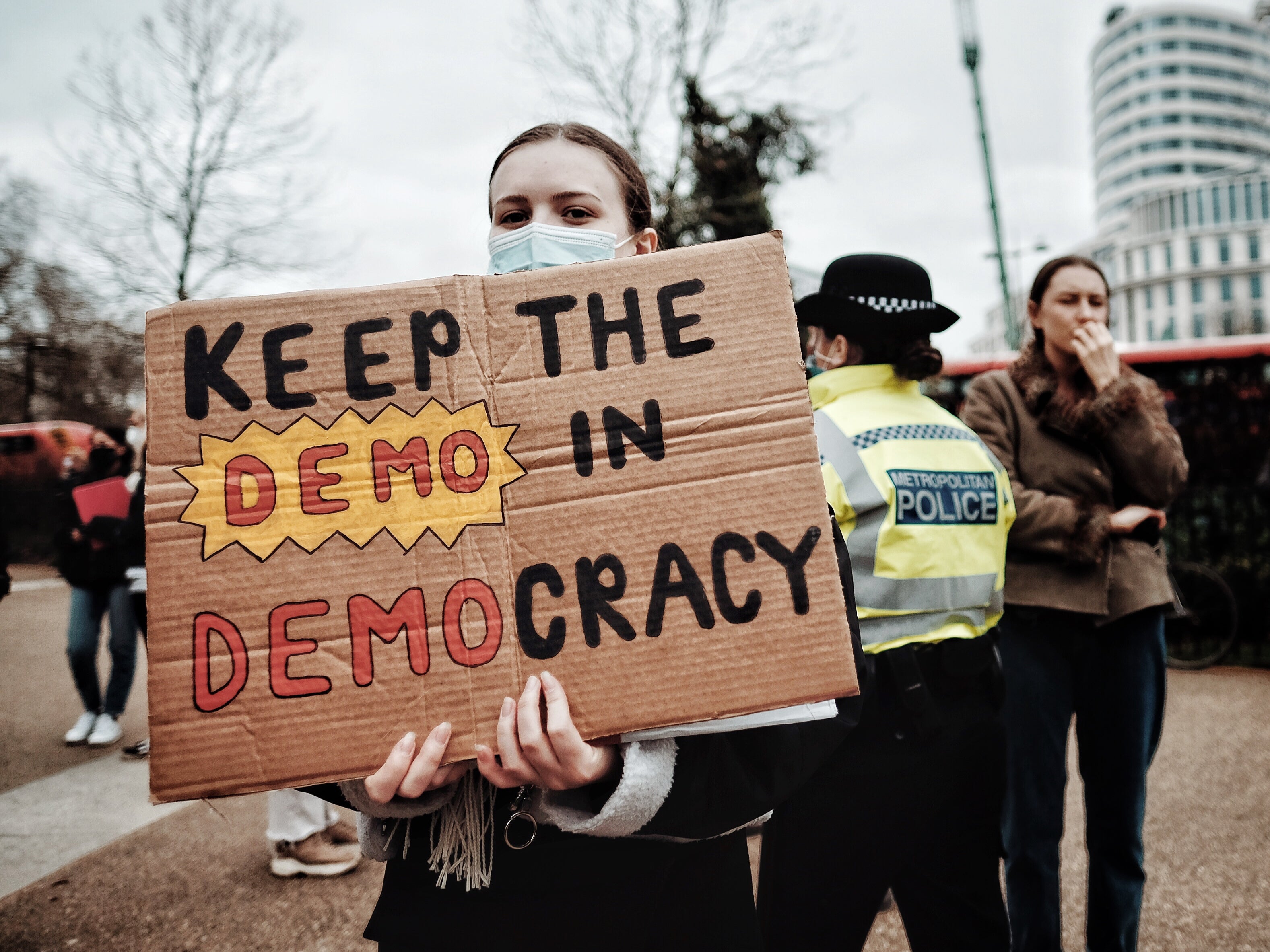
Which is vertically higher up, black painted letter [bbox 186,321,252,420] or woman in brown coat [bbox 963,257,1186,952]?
black painted letter [bbox 186,321,252,420]

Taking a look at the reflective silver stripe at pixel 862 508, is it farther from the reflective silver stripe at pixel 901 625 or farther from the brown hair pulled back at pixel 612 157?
the brown hair pulled back at pixel 612 157

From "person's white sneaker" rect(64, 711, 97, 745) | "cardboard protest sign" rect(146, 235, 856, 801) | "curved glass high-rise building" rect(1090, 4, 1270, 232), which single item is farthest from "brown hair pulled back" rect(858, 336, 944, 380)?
"curved glass high-rise building" rect(1090, 4, 1270, 232)

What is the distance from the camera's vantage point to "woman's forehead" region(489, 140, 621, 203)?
4.34 ft

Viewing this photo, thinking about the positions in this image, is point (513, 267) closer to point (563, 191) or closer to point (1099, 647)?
point (563, 191)

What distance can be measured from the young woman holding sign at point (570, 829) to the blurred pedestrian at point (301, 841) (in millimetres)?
2776

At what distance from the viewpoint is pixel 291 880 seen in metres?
3.54

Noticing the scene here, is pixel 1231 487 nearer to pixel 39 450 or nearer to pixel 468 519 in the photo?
pixel 468 519

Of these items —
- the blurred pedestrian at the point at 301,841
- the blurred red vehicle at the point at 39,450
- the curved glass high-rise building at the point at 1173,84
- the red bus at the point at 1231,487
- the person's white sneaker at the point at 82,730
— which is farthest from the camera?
the curved glass high-rise building at the point at 1173,84

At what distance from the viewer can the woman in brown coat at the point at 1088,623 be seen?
2346mm

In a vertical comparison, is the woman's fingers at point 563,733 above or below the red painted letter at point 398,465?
below

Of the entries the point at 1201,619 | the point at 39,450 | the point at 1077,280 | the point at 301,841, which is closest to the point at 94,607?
the point at 39,450

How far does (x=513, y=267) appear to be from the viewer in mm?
1308

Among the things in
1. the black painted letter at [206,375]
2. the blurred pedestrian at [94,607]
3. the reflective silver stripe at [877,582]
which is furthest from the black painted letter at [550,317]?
the blurred pedestrian at [94,607]

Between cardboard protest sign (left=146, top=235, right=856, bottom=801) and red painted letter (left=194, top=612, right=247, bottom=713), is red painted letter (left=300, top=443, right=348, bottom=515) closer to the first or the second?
cardboard protest sign (left=146, top=235, right=856, bottom=801)
